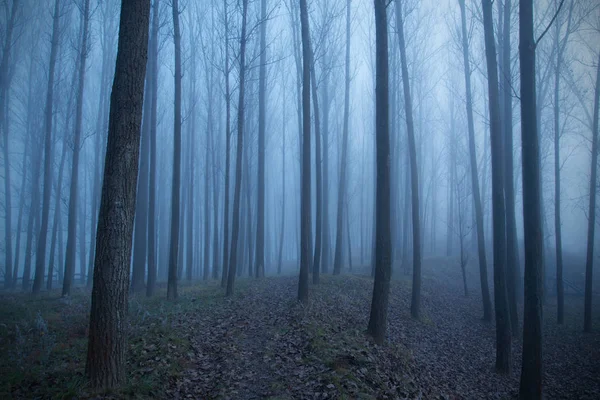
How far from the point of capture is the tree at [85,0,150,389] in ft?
15.2

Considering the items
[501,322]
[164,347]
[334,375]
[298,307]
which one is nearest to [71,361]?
[164,347]

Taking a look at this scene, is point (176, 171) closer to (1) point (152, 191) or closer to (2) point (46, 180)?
(1) point (152, 191)

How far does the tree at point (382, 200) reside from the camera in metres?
8.05

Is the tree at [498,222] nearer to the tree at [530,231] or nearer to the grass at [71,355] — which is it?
the tree at [530,231]

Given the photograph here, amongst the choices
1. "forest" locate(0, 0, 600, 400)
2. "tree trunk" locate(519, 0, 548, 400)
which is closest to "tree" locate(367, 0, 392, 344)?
"forest" locate(0, 0, 600, 400)

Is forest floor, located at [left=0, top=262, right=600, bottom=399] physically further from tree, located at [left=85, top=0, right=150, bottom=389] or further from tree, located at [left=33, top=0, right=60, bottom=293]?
tree, located at [left=33, top=0, right=60, bottom=293]

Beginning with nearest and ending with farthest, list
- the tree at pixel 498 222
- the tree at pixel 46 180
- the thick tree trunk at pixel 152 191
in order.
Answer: the tree at pixel 498 222, the thick tree trunk at pixel 152 191, the tree at pixel 46 180

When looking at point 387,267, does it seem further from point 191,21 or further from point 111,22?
point 111,22

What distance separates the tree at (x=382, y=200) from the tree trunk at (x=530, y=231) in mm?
3002

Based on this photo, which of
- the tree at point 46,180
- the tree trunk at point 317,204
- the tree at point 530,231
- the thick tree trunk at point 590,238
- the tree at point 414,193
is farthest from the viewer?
the tree at point 46,180

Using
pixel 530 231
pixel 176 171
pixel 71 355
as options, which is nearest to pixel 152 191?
pixel 176 171

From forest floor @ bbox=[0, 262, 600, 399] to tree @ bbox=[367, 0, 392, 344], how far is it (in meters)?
0.73

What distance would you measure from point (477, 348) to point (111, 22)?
2958cm

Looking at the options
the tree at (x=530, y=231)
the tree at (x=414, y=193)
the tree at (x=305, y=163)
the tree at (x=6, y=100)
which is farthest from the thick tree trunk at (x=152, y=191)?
the tree at (x=530, y=231)
